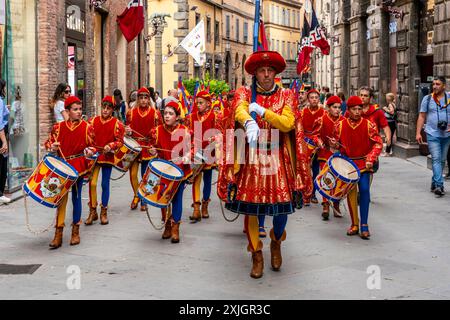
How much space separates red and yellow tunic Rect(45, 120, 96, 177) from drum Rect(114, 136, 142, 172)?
214 centimetres

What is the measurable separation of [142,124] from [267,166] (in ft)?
14.6

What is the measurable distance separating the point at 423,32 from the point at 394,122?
254 centimetres

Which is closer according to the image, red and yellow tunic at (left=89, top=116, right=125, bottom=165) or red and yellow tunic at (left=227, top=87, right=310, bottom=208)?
red and yellow tunic at (left=227, top=87, right=310, bottom=208)

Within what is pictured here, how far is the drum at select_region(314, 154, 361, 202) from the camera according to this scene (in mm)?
8648

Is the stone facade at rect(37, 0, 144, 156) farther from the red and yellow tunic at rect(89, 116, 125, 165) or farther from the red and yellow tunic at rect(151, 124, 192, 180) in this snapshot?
the red and yellow tunic at rect(151, 124, 192, 180)

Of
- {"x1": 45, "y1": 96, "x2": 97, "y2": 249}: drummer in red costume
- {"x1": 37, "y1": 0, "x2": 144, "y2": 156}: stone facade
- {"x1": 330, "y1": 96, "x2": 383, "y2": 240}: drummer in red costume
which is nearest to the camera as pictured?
{"x1": 45, "y1": 96, "x2": 97, "y2": 249}: drummer in red costume

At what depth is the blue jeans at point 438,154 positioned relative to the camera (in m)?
12.1

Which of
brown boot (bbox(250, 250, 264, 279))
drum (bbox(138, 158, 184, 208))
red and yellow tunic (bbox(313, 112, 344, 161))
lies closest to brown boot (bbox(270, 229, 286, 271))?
brown boot (bbox(250, 250, 264, 279))

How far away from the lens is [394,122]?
66.3ft

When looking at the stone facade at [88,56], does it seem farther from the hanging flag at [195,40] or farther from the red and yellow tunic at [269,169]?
the red and yellow tunic at [269,169]

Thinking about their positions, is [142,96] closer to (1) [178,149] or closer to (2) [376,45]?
(1) [178,149]

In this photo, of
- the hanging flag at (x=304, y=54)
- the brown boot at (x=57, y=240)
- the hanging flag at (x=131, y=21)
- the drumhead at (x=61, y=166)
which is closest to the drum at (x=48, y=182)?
the drumhead at (x=61, y=166)

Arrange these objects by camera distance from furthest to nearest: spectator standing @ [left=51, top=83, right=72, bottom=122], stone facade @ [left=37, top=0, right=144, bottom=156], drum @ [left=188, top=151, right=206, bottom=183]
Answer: stone facade @ [left=37, top=0, right=144, bottom=156], spectator standing @ [left=51, top=83, right=72, bottom=122], drum @ [left=188, top=151, right=206, bottom=183]
